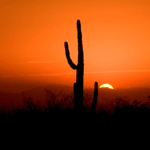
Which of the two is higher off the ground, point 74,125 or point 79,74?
point 79,74

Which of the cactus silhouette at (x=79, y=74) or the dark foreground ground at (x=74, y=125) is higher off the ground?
the cactus silhouette at (x=79, y=74)

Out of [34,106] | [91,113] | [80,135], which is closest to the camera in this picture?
[80,135]

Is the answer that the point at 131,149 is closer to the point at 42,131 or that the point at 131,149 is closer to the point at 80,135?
the point at 80,135

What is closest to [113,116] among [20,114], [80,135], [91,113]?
[91,113]

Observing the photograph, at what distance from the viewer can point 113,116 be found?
1439cm

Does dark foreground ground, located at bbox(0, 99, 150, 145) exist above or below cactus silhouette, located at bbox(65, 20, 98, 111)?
below

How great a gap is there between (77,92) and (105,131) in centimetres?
167

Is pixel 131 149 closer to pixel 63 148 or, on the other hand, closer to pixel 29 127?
pixel 63 148

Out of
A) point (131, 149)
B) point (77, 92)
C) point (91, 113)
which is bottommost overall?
point (131, 149)

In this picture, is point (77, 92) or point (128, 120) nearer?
point (77, 92)

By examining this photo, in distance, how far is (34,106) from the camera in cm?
1541

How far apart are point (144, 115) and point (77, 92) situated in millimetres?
3468

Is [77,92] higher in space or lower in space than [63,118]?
higher

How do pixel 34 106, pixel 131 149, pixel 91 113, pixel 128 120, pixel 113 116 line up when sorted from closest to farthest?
pixel 131 149 → pixel 91 113 → pixel 128 120 → pixel 113 116 → pixel 34 106
